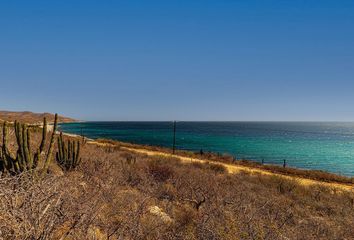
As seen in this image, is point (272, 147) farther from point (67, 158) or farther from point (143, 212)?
point (143, 212)

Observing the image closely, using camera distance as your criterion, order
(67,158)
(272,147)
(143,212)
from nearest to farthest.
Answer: (143,212), (67,158), (272,147)

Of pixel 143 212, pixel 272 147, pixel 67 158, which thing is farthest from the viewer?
pixel 272 147

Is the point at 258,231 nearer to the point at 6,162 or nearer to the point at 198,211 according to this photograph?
the point at 198,211

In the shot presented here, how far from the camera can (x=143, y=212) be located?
7336 millimetres

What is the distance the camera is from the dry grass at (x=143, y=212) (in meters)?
4.31

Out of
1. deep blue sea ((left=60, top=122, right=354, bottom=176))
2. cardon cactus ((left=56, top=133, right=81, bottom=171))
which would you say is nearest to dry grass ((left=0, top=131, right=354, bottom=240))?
cardon cactus ((left=56, top=133, right=81, bottom=171))

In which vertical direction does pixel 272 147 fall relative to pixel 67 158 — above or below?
below

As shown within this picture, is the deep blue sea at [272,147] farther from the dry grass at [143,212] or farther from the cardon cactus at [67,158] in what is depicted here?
the cardon cactus at [67,158]

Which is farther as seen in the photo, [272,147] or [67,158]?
[272,147]

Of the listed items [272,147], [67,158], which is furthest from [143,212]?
[272,147]

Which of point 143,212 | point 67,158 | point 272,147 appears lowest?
point 272,147

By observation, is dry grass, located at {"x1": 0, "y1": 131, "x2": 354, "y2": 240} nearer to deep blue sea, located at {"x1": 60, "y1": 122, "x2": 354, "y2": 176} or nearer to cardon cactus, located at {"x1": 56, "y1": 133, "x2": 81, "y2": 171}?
cardon cactus, located at {"x1": 56, "y1": 133, "x2": 81, "y2": 171}

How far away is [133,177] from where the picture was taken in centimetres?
1193

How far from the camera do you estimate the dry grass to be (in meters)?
4.31
